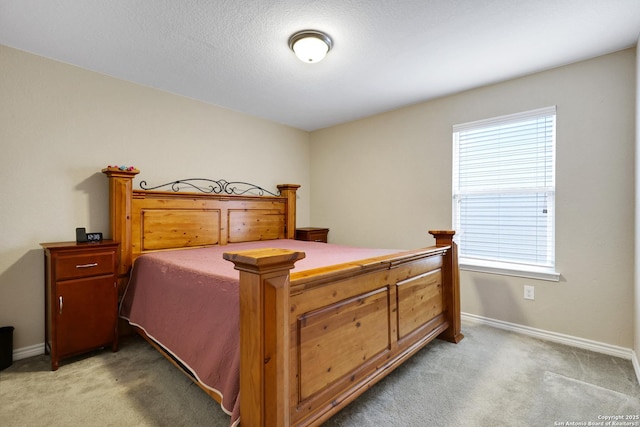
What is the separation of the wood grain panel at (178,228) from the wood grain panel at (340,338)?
2.19 metres

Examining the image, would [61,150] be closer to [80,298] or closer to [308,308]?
[80,298]

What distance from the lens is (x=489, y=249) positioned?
3.06 metres

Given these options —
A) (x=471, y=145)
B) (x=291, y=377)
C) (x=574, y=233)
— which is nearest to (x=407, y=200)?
(x=471, y=145)

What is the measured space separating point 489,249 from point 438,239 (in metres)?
0.84

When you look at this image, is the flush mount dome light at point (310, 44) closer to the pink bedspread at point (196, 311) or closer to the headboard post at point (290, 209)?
the pink bedspread at point (196, 311)

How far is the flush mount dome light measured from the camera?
2.10m

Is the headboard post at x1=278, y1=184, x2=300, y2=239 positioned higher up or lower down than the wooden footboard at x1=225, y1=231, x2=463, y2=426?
higher up

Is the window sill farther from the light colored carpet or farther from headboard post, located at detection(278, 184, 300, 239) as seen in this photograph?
headboard post, located at detection(278, 184, 300, 239)

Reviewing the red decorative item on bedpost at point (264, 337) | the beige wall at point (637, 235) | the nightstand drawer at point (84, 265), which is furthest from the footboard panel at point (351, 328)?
the nightstand drawer at point (84, 265)

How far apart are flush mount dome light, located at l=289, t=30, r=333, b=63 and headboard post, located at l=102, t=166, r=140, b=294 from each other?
1.75 metres

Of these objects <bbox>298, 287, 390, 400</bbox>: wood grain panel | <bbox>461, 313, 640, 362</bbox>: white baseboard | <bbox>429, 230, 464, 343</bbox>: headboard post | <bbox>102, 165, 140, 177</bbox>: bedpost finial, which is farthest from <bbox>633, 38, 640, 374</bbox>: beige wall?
<bbox>102, 165, 140, 177</bbox>: bedpost finial

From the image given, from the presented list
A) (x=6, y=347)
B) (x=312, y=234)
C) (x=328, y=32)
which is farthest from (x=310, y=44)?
(x=6, y=347)

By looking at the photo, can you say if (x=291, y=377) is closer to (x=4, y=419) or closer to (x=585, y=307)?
(x=4, y=419)

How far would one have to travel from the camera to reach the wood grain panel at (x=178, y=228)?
9.55ft
